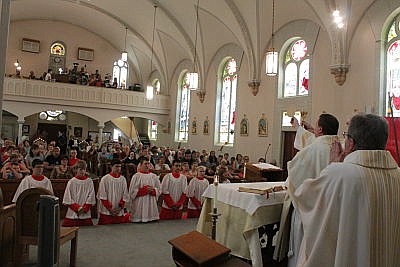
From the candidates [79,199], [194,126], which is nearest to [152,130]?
[194,126]

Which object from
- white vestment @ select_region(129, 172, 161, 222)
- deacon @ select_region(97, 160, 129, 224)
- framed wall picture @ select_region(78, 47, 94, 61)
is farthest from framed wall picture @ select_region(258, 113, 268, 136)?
framed wall picture @ select_region(78, 47, 94, 61)

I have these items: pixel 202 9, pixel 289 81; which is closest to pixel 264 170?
pixel 289 81

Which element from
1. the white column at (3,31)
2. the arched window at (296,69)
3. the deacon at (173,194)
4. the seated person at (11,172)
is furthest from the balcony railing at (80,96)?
the white column at (3,31)

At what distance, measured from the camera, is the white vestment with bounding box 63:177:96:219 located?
6984 millimetres

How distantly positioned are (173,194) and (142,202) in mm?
943

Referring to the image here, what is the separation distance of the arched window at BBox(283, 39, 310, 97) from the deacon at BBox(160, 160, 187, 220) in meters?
6.96

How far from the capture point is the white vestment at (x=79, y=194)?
6984 millimetres

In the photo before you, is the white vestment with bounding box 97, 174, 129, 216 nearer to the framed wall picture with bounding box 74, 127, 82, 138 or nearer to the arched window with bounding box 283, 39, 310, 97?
the arched window with bounding box 283, 39, 310, 97

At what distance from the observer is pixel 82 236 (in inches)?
251

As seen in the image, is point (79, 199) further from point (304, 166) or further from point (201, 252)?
point (201, 252)

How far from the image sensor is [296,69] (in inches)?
543

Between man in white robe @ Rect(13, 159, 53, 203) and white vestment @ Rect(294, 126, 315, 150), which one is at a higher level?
white vestment @ Rect(294, 126, 315, 150)

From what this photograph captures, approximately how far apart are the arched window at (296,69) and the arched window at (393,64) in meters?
3.05

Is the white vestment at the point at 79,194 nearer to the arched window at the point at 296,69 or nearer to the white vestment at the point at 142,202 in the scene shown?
the white vestment at the point at 142,202
